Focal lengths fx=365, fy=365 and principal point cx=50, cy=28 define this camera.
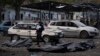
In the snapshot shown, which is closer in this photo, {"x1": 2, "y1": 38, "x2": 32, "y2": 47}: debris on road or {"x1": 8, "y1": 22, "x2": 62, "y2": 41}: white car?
{"x1": 2, "y1": 38, "x2": 32, "y2": 47}: debris on road

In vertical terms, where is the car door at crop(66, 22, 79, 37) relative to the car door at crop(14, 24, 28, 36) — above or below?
below

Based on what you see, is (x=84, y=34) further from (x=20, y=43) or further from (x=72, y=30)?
(x=20, y=43)

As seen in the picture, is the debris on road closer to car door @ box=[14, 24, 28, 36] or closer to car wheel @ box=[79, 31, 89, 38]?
car door @ box=[14, 24, 28, 36]

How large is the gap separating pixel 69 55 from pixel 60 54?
2.50 ft

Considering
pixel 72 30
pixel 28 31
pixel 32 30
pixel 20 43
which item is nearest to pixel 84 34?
pixel 72 30

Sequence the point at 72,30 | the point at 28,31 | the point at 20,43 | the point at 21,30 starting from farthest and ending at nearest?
the point at 72,30
the point at 21,30
the point at 28,31
the point at 20,43

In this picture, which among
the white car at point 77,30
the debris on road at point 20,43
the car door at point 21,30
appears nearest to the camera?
the debris on road at point 20,43

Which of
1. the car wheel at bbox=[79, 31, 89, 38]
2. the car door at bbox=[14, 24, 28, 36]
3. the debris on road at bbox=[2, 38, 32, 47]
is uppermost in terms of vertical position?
the debris on road at bbox=[2, 38, 32, 47]

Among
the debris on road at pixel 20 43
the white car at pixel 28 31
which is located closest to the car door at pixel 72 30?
the white car at pixel 28 31

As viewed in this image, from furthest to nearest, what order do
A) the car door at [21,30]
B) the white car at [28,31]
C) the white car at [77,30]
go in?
the white car at [77,30] < the car door at [21,30] < the white car at [28,31]

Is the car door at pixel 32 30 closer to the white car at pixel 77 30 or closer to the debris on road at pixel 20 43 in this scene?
the debris on road at pixel 20 43

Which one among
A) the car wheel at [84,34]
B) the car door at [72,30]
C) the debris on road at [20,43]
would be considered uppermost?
the debris on road at [20,43]

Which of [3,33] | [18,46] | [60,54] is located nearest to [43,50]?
[60,54]

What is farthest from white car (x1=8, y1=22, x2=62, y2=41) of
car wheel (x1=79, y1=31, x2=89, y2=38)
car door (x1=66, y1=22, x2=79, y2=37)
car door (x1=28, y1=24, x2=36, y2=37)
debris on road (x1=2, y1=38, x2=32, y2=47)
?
car wheel (x1=79, y1=31, x2=89, y2=38)
